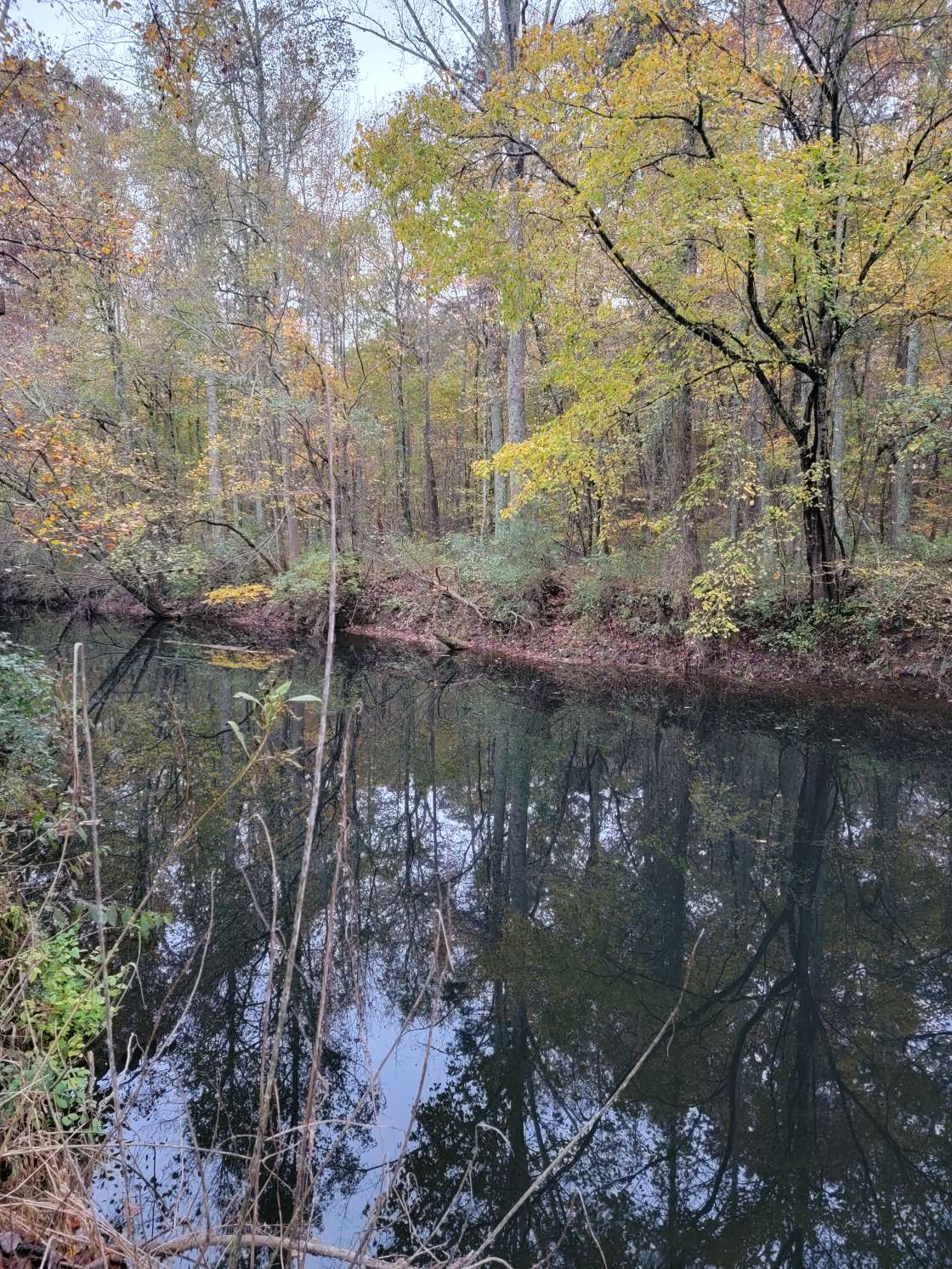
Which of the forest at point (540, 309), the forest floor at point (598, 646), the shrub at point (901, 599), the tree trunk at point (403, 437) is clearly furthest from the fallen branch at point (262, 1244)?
the tree trunk at point (403, 437)

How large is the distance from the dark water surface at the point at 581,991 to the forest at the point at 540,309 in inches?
124

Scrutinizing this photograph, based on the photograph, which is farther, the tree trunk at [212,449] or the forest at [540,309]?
the tree trunk at [212,449]

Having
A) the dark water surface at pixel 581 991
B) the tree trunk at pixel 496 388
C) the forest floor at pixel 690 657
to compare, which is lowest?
the dark water surface at pixel 581 991

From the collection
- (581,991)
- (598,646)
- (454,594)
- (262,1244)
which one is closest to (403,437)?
(454,594)

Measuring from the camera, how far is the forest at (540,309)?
7.52 metres

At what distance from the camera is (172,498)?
16656mm

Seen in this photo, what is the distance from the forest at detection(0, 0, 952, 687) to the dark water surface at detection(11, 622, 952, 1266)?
3.16 metres

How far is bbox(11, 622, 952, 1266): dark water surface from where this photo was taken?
2.63 metres

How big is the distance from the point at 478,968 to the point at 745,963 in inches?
65.6

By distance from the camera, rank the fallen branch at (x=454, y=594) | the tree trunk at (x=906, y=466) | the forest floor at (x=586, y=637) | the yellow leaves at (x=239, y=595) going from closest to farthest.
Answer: the forest floor at (x=586, y=637)
the tree trunk at (x=906, y=466)
the fallen branch at (x=454, y=594)
the yellow leaves at (x=239, y=595)

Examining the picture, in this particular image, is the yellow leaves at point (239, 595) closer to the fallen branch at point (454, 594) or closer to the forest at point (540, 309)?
the forest at point (540, 309)

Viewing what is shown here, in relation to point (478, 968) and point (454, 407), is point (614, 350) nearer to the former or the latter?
point (478, 968)

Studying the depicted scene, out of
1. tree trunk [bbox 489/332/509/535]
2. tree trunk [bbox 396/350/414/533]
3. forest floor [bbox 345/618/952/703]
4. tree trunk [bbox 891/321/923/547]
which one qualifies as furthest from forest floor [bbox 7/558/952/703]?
tree trunk [bbox 396/350/414/533]

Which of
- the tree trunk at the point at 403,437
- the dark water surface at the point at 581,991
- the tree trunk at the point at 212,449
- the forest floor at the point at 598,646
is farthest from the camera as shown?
the tree trunk at the point at 403,437
